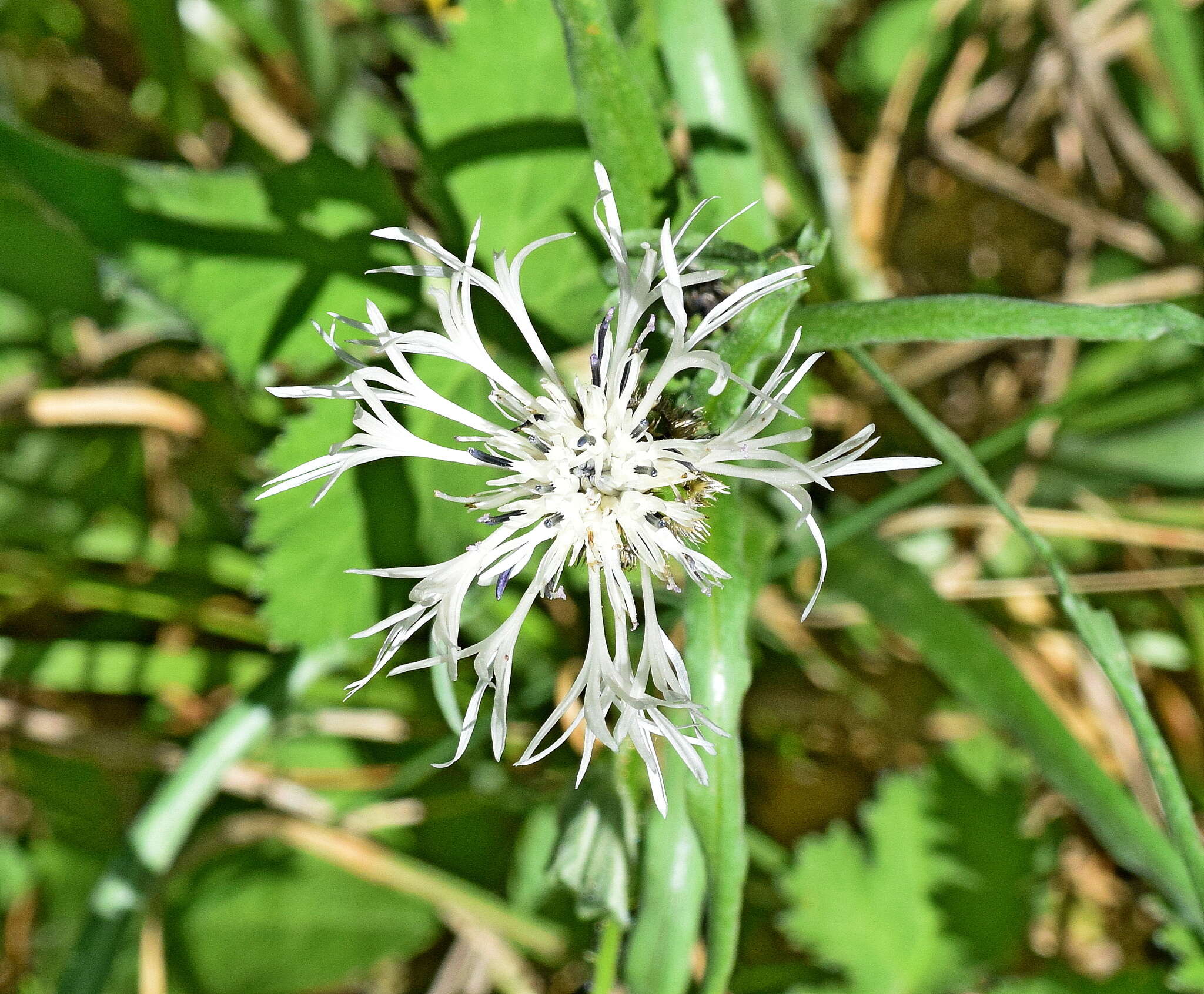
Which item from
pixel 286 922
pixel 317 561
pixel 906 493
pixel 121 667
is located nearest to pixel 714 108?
pixel 906 493

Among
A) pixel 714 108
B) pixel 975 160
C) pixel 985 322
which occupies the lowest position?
pixel 985 322

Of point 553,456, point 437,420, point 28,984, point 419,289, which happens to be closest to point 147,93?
point 419,289

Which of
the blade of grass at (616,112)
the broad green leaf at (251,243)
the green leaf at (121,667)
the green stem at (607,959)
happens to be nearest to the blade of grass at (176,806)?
the green leaf at (121,667)

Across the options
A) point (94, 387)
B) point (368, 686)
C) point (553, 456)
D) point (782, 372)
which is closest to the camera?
point (782, 372)

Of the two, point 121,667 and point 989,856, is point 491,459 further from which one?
point 989,856

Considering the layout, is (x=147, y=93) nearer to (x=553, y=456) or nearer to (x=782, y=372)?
(x=553, y=456)

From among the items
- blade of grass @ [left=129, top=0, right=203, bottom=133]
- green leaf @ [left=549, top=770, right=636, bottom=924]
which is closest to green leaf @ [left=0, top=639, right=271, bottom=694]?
green leaf @ [left=549, top=770, right=636, bottom=924]

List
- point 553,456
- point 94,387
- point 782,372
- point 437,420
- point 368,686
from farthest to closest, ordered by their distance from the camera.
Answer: point 94,387, point 368,686, point 437,420, point 553,456, point 782,372
